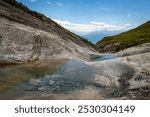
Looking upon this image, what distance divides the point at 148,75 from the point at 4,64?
1713cm

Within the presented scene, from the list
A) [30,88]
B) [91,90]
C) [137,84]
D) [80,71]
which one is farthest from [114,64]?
[30,88]

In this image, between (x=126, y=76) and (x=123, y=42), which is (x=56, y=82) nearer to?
(x=126, y=76)

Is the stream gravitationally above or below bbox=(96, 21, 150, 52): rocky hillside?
below

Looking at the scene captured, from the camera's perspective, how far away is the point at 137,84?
21.5 m

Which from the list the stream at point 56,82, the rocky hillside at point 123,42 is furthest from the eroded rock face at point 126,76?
the rocky hillside at point 123,42

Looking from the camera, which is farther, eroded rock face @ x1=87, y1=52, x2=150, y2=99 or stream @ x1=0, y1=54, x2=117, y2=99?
stream @ x1=0, y1=54, x2=117, y2=99

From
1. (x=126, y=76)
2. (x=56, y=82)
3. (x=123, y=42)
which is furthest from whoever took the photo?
(x=123, y=42)

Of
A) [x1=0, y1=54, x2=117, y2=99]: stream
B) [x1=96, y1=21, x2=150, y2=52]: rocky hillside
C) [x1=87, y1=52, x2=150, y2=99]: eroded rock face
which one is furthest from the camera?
[x1=96, y1=21, x2=150, y2=52]: rocky hillside

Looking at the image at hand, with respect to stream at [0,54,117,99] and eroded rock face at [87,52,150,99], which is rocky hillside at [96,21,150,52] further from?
stream at [0,54,117,99]

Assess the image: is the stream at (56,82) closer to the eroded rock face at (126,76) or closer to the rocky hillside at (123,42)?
the eroded rock face at (126,76)

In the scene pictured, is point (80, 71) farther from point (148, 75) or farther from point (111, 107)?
point (111, 107)

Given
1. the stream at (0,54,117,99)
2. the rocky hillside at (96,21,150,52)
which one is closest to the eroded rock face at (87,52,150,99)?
the stream at (0,54,117,99)

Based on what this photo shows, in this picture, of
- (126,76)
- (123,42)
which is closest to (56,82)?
(126,76)

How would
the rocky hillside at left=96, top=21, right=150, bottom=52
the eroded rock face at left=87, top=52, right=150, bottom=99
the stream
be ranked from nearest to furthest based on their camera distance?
1. the eroded rock face at left=87, top=52, right=150, bottom=99
2. the stream
3. the rocky hillside at left=96, top=21, right=150, bottom=52
